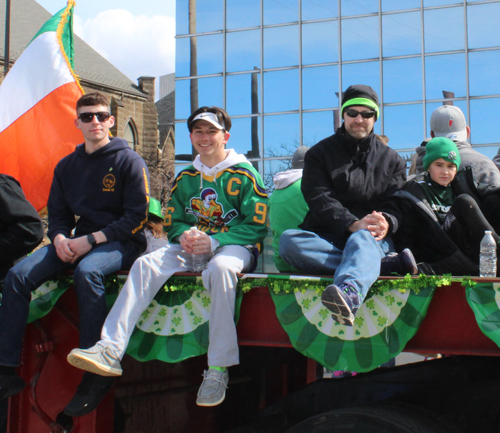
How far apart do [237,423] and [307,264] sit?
46.0 inches

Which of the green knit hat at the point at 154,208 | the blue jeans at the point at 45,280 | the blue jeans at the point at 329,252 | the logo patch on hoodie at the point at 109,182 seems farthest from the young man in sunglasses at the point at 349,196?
the green knit hat at the point at 154,208

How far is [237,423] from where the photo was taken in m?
3.55

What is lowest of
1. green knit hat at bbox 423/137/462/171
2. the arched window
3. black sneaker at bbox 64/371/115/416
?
black sneaker at bbox 64/371/115/416

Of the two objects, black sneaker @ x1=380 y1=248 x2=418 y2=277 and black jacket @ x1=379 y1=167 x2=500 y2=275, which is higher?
black jacket @ x1=379 y1=167 x2=500 y2=275

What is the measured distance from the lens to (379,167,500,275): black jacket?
3.04 metres

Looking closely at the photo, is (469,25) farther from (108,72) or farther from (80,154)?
(108,72)

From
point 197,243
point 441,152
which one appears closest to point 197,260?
point 197,243

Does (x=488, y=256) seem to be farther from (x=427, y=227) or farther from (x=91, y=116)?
(x=91, y=116)

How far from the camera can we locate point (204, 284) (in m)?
2.93

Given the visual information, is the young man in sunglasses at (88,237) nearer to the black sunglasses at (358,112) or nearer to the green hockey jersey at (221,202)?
the green hockey jersey at (221,202)

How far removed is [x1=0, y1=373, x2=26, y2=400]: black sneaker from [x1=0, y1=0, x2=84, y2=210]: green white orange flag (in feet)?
8.41

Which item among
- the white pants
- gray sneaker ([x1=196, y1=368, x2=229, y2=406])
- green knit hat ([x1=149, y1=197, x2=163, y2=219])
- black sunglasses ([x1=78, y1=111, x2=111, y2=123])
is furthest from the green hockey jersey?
green knit hat ([x1=149, y1=197, x2=163, y2=219])

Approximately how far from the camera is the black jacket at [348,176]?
3355 mm

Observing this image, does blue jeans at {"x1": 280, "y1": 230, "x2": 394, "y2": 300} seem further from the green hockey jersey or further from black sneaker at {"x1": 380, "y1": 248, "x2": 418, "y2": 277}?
the green hockey jersey
